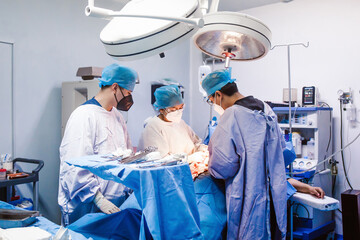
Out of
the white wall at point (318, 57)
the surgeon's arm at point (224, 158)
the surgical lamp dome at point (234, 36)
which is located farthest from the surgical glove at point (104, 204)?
the white wall at point (318, 57)

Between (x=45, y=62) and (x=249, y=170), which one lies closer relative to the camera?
(x=249, y=170)

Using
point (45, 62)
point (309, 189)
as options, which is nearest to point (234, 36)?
point (309, 189)

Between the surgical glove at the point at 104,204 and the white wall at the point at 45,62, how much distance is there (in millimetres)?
1764

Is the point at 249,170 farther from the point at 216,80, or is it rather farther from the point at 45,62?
the point at 45,62

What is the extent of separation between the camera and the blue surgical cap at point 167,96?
95.8 inches

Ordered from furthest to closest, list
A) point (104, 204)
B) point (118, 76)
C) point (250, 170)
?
point (118, 76), point (250, 170), point (104, 204)

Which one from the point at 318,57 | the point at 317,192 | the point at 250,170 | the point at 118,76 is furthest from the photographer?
the point at 318,57

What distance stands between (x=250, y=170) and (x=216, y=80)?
0.61 m

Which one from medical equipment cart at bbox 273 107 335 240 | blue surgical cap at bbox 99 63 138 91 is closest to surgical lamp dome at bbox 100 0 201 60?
blue surgical cap at bbox 99 63 138 91

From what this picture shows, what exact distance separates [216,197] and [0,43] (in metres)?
2.36

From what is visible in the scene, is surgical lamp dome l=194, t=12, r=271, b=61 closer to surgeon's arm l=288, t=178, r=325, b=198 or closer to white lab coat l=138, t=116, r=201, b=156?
surgeon's arm l=288, t=178, r=325, b=198

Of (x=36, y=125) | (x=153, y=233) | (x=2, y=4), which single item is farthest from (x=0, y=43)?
(x=153, y=233)

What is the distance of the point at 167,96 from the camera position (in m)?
2.43

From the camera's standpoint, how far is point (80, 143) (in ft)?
5.53
